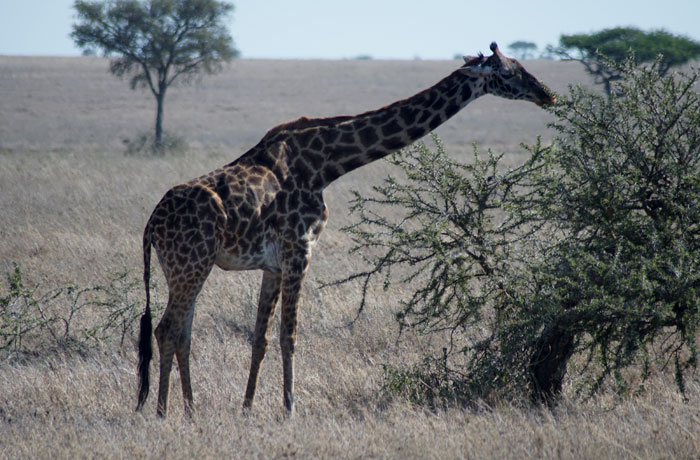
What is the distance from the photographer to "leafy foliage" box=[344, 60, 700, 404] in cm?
523

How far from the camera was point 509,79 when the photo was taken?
20.4 ft

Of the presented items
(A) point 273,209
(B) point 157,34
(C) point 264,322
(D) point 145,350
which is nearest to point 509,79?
(A) point 273,209

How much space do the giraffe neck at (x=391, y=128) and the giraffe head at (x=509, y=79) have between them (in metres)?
0.12

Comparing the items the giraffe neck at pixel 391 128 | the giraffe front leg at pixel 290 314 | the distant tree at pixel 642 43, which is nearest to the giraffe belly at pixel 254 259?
the giraffe front leg at pixel 290 314

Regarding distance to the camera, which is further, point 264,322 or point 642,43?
point 642,43

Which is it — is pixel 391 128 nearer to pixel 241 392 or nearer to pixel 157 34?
pixel 241 392

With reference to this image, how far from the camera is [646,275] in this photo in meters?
5.08

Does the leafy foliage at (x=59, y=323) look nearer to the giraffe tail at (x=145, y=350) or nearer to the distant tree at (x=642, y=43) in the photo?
the giraffe tail at (x=145, y=350)

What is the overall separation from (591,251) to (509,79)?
1.63 meters

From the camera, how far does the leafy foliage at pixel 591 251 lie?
5234mm

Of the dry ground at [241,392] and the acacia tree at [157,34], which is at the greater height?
the acacia tree at [157,34]

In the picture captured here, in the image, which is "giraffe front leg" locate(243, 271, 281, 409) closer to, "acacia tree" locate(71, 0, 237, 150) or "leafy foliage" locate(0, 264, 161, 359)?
"leafy foliage" locate(0, 264, 161, 359)

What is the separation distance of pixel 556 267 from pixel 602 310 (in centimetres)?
46

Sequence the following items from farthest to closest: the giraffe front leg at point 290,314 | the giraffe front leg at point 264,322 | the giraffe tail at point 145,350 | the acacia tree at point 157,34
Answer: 1. the acacia tree at point 157,34
2. the giraffe front leg at point 264,322
3. the giraffe front leg at point 290,314
4. the giraffe tail at point 145,350
